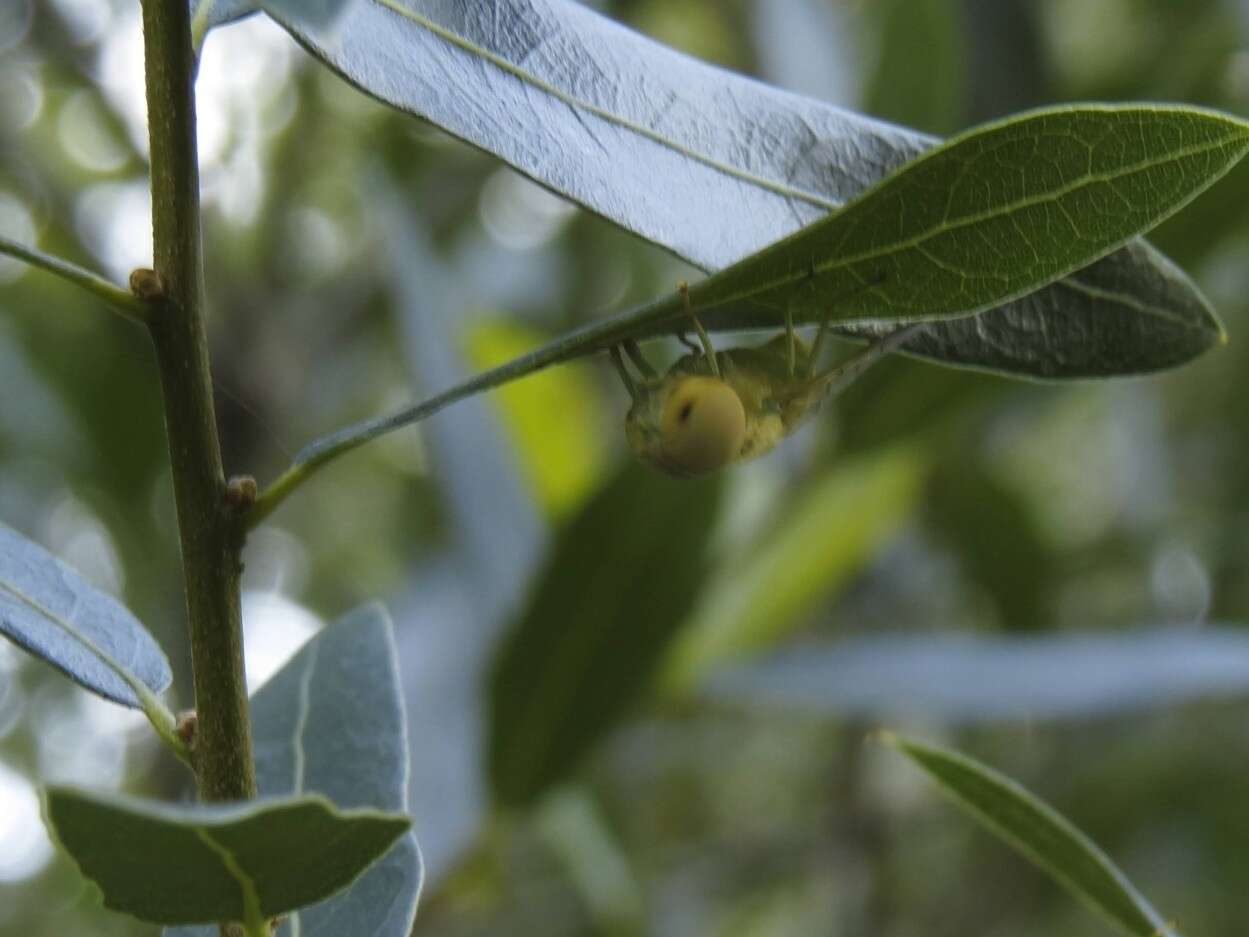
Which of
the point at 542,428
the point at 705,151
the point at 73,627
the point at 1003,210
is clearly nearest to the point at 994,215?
the point at 1003,210

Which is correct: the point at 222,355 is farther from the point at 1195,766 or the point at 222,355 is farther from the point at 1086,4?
the point at 1086,4

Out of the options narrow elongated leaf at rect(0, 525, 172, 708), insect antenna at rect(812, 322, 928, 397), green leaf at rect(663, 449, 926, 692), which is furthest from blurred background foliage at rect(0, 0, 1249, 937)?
narrow elongated leaf at rect(0, 525, 172, 708)

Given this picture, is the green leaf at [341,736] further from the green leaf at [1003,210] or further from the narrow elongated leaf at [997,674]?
the narrow elongated leaf at [997,674]

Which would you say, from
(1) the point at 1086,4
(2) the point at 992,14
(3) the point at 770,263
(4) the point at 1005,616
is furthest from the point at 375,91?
(1) the point at 1086,4

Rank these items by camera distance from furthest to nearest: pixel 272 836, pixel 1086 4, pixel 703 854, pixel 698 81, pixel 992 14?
pixel 1086 4 → pixel 703 854 → pixel 992 14 → pixel 698 81 → pixel 272 836

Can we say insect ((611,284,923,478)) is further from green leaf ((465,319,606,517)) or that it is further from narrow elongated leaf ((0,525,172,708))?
green leaf ((465,319,606,517))

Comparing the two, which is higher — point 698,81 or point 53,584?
point 698,81

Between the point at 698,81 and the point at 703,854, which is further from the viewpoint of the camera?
the point at 703,854
